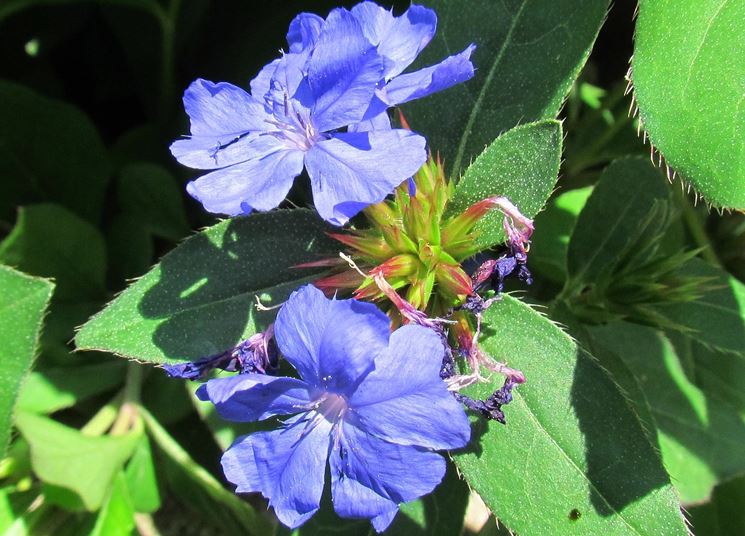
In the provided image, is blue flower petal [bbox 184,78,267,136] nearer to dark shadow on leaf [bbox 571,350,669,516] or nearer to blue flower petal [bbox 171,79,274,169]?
blue flower petal [bbox 171,79,274,169]

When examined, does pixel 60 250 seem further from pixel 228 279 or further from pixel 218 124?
pixel 218 124

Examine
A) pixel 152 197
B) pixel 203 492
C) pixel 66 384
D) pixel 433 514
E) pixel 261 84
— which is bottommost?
pixel 203 492

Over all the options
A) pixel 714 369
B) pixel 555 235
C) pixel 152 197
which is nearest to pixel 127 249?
pixel 152 197

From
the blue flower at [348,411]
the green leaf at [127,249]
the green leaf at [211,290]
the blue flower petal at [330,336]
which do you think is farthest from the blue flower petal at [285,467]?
the green leaf at [127,249]

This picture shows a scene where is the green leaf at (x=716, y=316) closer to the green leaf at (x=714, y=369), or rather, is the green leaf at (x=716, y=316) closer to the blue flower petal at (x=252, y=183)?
the green leaf at (x=714, y=369)

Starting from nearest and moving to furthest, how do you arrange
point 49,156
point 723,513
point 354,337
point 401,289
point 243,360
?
point 354,337
point 243,360
point 401,289
point 723,513
point 49,156
